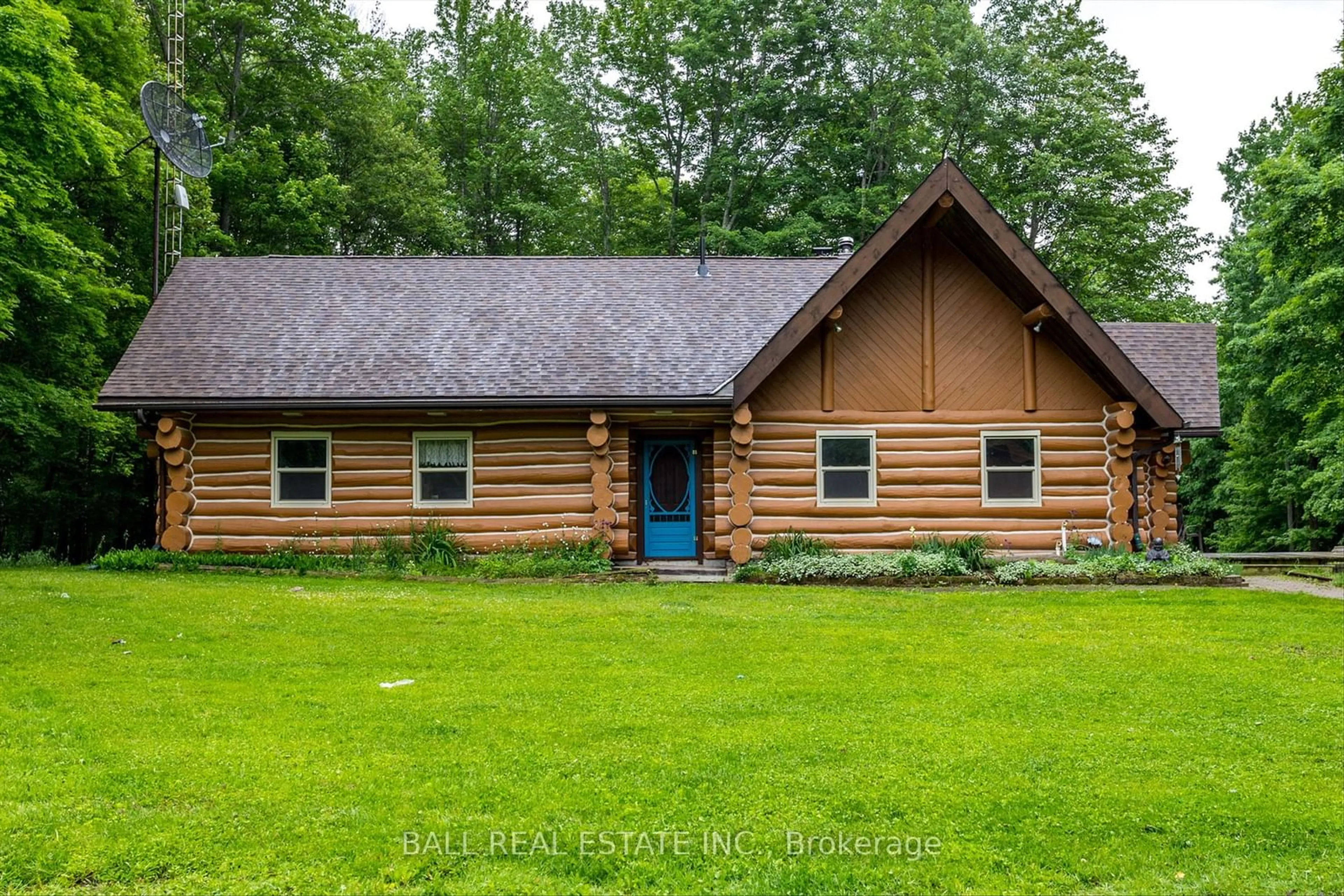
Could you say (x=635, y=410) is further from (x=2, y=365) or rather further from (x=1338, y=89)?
(x=1338, y=89)

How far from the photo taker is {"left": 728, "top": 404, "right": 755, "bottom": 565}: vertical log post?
1603 cm

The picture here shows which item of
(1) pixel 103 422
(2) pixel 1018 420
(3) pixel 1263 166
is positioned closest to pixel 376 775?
(2) pixel 1018 420

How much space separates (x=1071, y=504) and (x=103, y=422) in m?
18.7

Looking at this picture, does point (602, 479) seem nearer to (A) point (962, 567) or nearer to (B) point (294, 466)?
(B) point (294, 466)

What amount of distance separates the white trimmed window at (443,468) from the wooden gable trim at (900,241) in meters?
5.10

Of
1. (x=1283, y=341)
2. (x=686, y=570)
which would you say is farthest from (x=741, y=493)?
(x=1283, y=341)

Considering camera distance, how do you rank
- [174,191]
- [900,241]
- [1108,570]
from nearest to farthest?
[1108,570] → [900,241] → [174,191]

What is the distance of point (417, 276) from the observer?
67.2ft

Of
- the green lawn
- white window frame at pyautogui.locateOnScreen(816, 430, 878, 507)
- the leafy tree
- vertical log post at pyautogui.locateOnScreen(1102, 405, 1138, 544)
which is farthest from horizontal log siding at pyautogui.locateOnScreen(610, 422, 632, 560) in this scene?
the leafy tree

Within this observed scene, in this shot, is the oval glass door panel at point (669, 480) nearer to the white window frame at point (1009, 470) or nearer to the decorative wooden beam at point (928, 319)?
the decorative wooden beam at point (928, 319)

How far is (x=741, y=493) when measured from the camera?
1612 centimetres

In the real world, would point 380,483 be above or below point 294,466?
below

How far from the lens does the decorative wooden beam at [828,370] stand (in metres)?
16.4

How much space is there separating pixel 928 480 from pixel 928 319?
2.71 m
